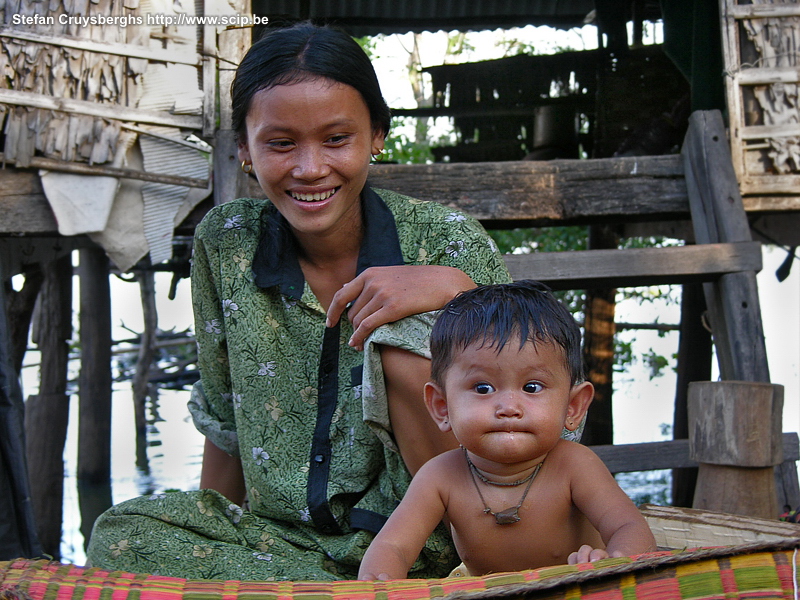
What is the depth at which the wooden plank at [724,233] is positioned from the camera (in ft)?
11.1

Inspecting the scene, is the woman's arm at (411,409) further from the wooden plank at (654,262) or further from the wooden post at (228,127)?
the wooden post at (228,127)

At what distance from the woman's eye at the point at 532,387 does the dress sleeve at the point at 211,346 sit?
105 centimetres

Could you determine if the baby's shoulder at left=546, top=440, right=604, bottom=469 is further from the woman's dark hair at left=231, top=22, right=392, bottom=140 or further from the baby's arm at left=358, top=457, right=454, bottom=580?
the woman's dark hair at left=231, top=22, right=392, bottom=140

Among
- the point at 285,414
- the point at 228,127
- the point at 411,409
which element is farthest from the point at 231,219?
the point at 228,127

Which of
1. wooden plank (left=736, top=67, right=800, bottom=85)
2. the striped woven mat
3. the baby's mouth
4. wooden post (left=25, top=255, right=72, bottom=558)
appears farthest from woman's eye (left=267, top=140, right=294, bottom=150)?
wooden post (left=25, top=255, right=72, bottom=558)

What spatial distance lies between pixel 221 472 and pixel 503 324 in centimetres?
123

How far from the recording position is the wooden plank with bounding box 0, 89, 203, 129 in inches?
139

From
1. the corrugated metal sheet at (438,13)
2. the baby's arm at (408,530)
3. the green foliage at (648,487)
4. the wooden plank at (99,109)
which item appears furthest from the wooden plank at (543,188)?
the corrugated metal sheet at (438,13)

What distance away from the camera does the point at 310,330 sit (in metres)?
2.23

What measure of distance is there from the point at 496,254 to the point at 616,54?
5.06 meters

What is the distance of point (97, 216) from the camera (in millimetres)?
3648

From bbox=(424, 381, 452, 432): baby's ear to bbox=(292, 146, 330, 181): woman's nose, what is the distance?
0.63 metres

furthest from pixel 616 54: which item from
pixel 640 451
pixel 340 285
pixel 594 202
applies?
pixel 340 285

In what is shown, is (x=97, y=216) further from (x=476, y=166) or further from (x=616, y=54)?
(x=616, y=54)
